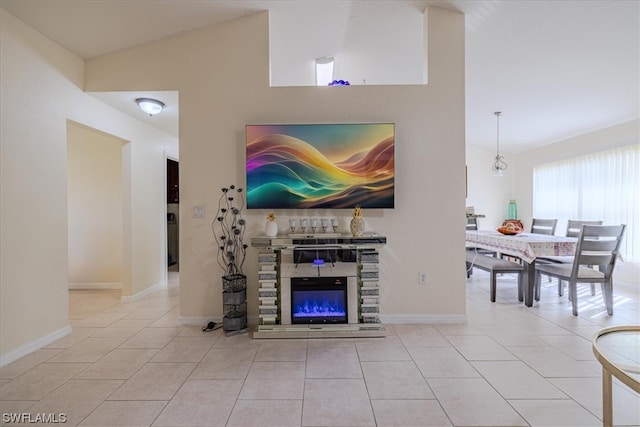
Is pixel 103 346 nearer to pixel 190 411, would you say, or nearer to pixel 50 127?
pixel 190 411

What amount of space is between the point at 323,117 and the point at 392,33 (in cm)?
135

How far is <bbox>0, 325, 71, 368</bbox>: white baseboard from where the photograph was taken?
2252 millimetres

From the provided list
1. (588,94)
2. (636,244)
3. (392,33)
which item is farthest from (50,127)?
(636,244)

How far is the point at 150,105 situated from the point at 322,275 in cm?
260

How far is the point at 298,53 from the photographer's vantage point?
12.3 ft

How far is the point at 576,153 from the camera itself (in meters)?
4.92

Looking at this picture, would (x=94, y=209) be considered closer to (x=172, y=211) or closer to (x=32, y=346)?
(x=172, y=211)

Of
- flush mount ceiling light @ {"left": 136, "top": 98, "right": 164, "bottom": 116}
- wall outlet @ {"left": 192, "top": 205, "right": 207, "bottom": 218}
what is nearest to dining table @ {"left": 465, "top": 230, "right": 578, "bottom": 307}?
wall outlet @ {"left": 192, "top": 205, "right": 207, "bottom": 218}

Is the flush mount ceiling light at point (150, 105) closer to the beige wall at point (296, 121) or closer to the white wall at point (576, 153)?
the beige wall at point (296, 121)

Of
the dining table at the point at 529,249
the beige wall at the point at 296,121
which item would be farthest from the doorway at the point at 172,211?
the dining table at the point at 529,249

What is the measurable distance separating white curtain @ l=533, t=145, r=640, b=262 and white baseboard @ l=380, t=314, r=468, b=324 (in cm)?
301

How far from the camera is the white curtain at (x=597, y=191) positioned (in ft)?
13.2

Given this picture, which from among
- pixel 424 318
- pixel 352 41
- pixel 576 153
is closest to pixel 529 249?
pixel 424 318

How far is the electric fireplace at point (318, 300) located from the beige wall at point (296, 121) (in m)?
0.49
